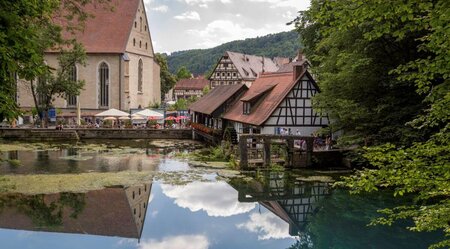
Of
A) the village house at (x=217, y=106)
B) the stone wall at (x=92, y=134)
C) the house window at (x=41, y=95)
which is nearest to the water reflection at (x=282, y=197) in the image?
the village house at (x=217, y=106)

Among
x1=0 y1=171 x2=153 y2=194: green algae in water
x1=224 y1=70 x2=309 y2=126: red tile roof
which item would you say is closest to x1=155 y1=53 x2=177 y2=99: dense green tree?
x1=224 y1=70 x2=309 y2=126: red tile roof

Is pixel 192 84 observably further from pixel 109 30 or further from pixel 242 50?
pixel 242 50

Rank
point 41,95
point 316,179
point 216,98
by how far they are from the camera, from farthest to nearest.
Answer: point 41,95 → point 216,98 → point 316,179

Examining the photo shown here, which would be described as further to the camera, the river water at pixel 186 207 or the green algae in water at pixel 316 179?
the green algae in water at pixel 316 179

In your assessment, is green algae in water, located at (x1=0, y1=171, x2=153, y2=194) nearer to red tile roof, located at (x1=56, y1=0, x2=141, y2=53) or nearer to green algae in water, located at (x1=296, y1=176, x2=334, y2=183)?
green algae in water, located at (x1=296, y1=176, x2=334, y2=183)

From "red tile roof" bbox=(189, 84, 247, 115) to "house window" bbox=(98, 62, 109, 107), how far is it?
12.0 meters

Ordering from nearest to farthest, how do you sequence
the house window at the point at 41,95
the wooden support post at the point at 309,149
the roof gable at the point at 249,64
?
1. the wooden support post at the point at 309,149
2. the house window at the point at 41,95
3. the roof gable at the point at 249,64

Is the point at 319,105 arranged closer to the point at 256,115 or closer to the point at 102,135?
the point at 256,115

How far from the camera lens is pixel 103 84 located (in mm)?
48562

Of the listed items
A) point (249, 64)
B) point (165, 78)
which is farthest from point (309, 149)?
point (249, 64)

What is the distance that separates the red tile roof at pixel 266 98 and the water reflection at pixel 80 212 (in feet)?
41.1

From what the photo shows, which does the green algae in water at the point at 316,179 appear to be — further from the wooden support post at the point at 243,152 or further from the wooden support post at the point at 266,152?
the wooden support post at the point at 243,152

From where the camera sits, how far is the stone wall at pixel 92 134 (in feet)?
119

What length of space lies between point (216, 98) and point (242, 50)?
129120 millimetres
